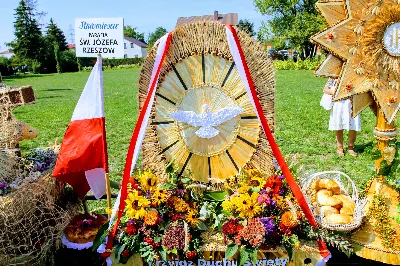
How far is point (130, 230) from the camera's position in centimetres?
280

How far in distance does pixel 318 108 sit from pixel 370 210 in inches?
328

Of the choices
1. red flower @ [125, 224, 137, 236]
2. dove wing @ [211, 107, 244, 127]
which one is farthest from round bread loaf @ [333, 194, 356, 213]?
red flower @ [125, 224, 137, 236]

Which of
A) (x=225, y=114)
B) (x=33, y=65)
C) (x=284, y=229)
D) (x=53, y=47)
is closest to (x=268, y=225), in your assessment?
(x=284, y=229)

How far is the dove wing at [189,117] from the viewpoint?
10.2 feet

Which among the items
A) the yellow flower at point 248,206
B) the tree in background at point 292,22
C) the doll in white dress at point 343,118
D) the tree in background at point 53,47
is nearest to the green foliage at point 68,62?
the tree in background at point 53,47

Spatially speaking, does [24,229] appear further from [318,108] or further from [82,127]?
[318,108]

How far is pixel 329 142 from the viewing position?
736cm

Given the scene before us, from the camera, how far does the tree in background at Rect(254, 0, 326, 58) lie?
113 ft

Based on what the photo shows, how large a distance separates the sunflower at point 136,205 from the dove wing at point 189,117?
2.33 ft

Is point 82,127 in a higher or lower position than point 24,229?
higher

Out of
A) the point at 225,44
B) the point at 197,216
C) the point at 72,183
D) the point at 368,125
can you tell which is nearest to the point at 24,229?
the point at 72,183

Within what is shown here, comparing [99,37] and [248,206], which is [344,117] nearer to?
[248,206]

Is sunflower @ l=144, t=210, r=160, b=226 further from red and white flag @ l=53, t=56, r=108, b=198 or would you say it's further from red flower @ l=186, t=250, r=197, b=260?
Result: red and white flag @ l=53, t=56, r=108, b=198

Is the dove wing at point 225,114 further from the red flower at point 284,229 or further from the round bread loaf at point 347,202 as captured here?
the round bread loaf at point 347,202
